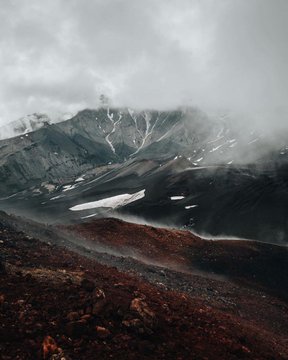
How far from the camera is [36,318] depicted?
13.9m

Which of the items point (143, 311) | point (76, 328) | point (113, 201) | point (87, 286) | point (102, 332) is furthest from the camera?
point (113, 201)

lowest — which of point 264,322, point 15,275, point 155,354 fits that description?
point 264,322

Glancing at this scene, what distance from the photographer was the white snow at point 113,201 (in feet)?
467

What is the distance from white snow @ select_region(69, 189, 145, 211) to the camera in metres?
142

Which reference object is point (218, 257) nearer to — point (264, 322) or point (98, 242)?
point (98, 242)

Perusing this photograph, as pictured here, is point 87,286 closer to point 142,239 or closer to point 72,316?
point 72,316

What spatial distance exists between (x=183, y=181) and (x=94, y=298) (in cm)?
13601

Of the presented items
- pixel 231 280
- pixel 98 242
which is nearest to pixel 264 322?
pixel 231 280

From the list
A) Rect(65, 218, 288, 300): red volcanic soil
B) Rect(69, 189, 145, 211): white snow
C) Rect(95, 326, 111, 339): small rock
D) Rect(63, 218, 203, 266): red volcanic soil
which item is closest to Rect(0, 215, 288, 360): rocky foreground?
Rect(95, 326, 111, 339): small rock

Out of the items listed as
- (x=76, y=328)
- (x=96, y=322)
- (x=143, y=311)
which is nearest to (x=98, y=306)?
(x=96, y=322)

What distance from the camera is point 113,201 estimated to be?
147750 mm

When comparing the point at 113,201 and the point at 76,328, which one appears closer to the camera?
the point at 76,328

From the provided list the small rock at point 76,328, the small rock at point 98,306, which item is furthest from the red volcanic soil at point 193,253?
the small rock at point 76,328

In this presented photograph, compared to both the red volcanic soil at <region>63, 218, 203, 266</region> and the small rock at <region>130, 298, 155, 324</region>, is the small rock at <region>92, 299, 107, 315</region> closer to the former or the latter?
the small rock at <region>130, 298, 155, 324</region>
